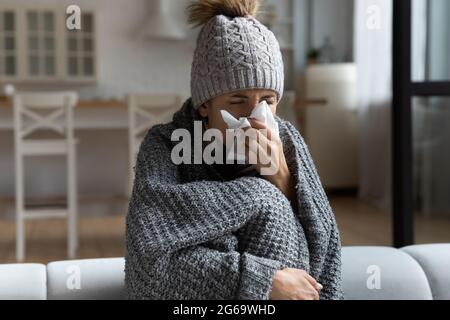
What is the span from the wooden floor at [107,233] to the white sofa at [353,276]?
1.98 metres

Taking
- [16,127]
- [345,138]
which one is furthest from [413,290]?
[345,138]

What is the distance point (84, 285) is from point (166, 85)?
4264 millimetres

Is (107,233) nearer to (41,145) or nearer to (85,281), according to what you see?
(41,145)

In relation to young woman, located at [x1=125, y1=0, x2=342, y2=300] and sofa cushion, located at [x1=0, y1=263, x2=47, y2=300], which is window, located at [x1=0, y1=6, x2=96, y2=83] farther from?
young woman, located at [x1=125, y1=0, x2=342, y2=300]

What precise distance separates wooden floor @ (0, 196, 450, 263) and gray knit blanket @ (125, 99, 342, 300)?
2.35 m

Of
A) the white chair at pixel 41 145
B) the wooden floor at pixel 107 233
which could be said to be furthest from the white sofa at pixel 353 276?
the white chair at pixel 41 145

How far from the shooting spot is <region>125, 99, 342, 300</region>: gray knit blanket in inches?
32.1

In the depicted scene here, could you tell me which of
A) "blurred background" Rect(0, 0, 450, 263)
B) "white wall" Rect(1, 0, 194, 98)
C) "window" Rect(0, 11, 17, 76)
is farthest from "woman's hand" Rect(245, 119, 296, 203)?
"window" Rect(0, 11, 17, 76)

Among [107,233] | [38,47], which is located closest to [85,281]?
[107,233]

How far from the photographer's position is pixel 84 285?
3.60ft

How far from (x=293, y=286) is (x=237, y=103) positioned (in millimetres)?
272
